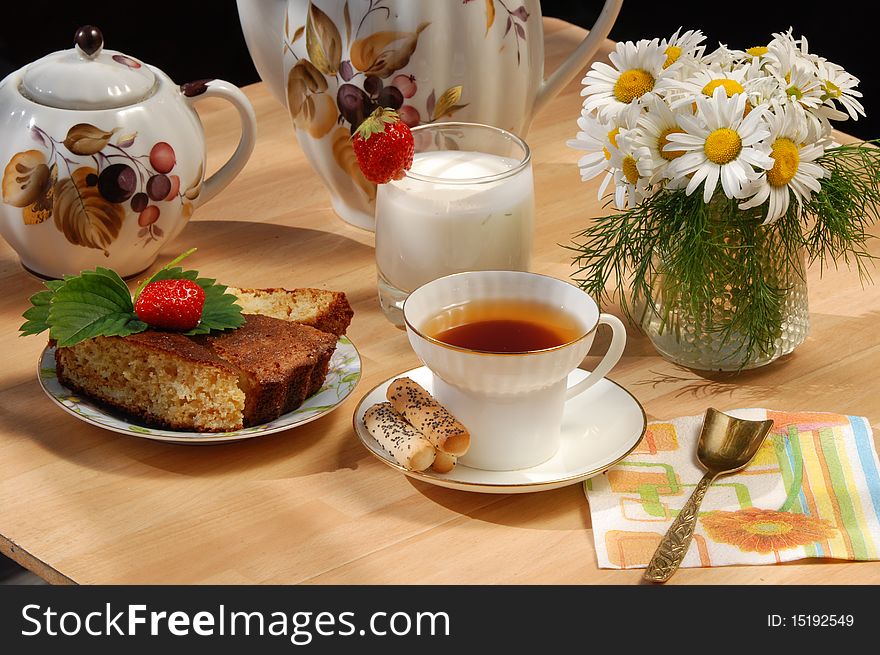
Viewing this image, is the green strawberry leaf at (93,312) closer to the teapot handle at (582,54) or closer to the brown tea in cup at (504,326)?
the brown tea in cup at (504,326)

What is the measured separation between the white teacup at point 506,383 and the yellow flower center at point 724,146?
0.48 feet

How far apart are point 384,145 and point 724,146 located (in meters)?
0.28

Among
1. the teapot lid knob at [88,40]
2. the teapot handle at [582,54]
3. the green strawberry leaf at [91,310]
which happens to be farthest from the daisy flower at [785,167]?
the teapot lid knob at [88,40]

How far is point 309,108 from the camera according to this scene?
1.18 meters

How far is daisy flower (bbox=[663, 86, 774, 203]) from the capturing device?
35.2 inches

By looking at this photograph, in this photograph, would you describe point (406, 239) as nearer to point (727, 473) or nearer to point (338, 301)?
point (338, 301)

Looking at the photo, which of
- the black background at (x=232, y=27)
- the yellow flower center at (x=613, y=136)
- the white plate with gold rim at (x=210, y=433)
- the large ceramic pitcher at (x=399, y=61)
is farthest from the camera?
the black background at (x=232, y=27)

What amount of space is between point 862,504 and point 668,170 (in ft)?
0.94

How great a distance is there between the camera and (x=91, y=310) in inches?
35.9

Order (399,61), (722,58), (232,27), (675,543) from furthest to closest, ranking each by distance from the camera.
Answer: (232,27) < (399,61) < (722,58) < (675,543)

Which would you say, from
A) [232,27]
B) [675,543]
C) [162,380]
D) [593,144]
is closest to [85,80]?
[162,380]

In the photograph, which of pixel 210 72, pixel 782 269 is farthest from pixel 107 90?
pixel 210 72

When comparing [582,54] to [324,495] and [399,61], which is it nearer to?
[399,61]

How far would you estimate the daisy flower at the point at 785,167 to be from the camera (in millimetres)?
908
